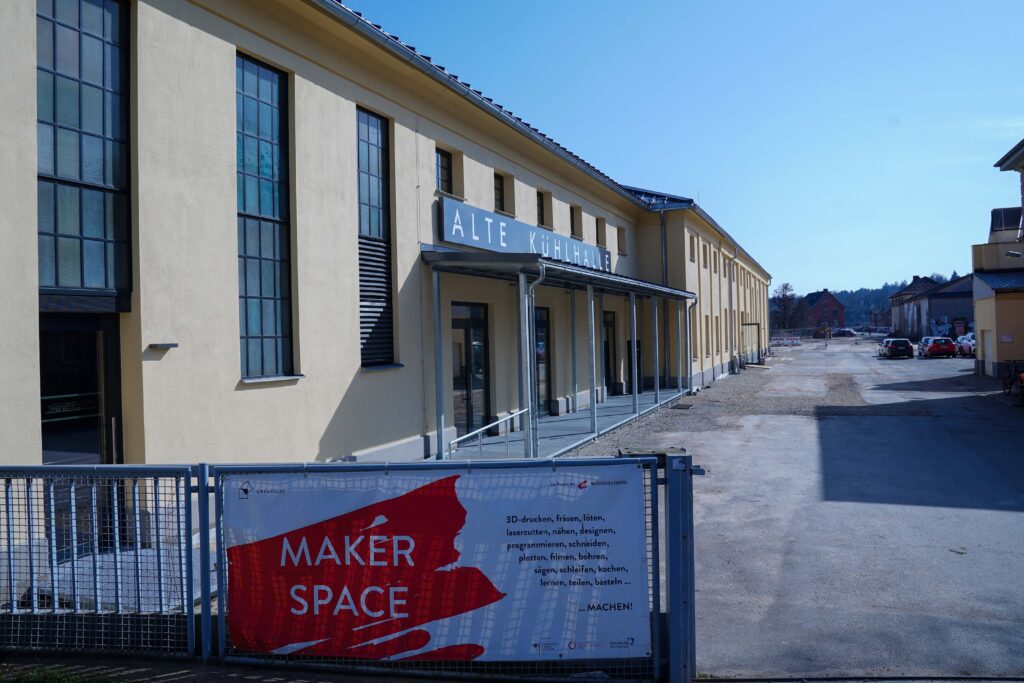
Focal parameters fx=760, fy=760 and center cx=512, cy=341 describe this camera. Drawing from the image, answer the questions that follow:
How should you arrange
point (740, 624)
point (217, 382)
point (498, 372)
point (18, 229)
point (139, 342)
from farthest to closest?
point (498, 372) → point (217, 382) → point (139, 342) → point (18, 229) → point (740, 624)

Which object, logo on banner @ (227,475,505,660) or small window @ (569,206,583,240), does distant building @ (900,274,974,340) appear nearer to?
small window @ (569,206,583,240)

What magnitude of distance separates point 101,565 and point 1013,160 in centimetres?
2933

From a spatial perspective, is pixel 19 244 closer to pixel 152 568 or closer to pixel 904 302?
pixel 152 568

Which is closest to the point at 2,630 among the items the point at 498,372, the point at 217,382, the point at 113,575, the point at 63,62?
the point at 113,575

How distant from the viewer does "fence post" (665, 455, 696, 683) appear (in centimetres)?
412

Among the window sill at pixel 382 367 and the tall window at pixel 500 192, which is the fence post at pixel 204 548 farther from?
the tall window at pixel 500 192

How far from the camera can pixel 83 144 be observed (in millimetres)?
6469

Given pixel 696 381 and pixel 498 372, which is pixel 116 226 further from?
pixel 696 381

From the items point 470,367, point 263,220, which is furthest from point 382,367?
point 470,367

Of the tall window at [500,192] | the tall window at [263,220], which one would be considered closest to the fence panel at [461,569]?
the tall window at [263,220]

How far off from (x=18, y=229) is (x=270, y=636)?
3758 mm

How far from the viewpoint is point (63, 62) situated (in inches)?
248

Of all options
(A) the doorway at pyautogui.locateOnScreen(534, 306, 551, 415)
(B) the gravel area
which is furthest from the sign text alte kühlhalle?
(B) the gravel area

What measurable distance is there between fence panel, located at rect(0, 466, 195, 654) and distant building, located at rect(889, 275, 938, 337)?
95553 millimetres
